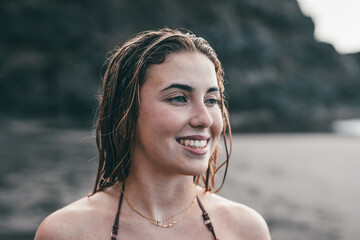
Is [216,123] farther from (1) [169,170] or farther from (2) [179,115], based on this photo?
(1) [169,170]

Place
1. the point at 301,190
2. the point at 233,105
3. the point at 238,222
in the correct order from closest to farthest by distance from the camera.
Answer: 1. the point at 238,222
2. the point at 301,190
3. the point at 233,105

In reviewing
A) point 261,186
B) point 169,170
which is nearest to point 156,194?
point 169,170

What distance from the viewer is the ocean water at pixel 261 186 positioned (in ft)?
22.9

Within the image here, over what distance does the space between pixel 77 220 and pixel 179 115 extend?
83cm

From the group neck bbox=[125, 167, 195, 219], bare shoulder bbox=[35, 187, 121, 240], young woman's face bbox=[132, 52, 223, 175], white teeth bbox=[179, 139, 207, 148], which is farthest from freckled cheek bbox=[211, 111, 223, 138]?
bare shoulder bbox=[35, 187, 121, 240]

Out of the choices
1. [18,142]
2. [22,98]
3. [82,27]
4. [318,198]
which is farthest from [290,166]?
[82,27]

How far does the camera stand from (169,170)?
2.06 meters

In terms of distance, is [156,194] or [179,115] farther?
[156,194]

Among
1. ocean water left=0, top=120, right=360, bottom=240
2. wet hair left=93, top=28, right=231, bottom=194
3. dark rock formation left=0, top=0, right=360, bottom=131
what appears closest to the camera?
wet hair left=93, top=28, right=231, bottom=194

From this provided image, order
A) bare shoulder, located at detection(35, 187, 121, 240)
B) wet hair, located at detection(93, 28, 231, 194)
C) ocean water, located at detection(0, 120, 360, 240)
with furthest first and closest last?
ocean water, located at detection(0, 120, 360, 240), wet hair, located at detection(93, 28, 231, 194), bare shoulder, located at detection(35, 187, 121, 240)

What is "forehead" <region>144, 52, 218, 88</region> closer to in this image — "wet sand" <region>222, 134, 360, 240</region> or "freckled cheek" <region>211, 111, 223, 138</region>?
"freckled cheek" <region>211, 111, 223, 138</region>

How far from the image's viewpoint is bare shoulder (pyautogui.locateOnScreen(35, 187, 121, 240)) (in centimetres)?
193

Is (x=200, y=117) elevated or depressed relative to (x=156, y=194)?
elevated

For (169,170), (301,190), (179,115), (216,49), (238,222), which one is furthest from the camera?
(216,49)
